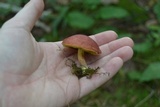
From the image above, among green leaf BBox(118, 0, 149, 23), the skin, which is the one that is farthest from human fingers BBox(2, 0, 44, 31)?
green leaf BBox(118, 0, 149, 23)

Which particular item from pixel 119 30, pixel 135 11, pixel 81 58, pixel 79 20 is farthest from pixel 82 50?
pixel 135 11

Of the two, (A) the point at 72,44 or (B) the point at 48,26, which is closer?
(A) the point at 72,44

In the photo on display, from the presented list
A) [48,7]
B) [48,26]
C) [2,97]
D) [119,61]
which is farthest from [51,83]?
[48,7]

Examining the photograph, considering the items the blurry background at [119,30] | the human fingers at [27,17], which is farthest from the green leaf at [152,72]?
the human fingers at [27,17]

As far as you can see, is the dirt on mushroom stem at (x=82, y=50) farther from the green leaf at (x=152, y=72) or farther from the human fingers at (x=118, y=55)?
the green leaf at (x=152, y=72)

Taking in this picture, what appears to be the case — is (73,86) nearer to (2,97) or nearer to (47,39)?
(2,97)

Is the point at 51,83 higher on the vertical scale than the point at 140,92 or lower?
higher
